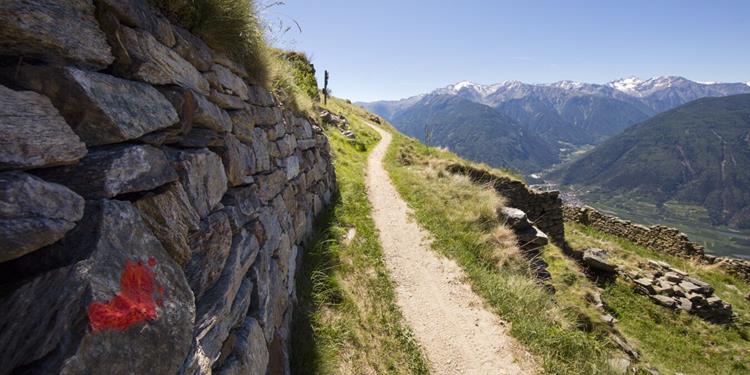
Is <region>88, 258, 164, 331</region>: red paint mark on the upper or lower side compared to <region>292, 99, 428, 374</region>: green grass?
upper

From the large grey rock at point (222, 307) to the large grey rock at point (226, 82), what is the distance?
2.05 m

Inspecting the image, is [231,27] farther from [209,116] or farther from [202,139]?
[202,139]

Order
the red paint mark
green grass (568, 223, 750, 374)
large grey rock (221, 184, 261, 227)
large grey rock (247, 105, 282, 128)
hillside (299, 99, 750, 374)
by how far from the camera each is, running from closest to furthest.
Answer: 1. the red paint mark
2. large grey rock (221, 184, 261, 227)
3. large grey rock (247, 105, 282, 128)
4. hillside (299, 99, 750, 374)
5. green grass (568, 223, 750, 374)

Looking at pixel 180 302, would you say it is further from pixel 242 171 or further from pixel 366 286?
pixel 366 286

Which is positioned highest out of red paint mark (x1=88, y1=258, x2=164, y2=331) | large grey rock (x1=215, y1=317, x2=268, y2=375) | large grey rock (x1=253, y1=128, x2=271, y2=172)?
large grey rock (x1=253, y1=128, x2=271, y2=172)

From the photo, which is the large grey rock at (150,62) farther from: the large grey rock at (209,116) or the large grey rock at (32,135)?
the large grey rock at (32,135)

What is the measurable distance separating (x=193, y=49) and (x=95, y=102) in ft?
7.40

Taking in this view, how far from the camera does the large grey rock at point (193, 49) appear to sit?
421 centimetres

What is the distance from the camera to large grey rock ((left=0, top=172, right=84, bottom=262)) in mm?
1818

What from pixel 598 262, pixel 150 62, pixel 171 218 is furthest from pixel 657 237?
pixel 150 62

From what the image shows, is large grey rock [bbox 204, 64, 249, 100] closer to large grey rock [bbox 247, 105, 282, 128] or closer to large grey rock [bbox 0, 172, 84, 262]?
large grey rock [bbox 247, 105, 282, 128]

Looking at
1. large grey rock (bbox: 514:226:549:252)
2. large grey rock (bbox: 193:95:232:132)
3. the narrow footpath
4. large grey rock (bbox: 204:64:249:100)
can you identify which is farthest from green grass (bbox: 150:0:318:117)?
large grey rock (bbox: 514:226:549:252)

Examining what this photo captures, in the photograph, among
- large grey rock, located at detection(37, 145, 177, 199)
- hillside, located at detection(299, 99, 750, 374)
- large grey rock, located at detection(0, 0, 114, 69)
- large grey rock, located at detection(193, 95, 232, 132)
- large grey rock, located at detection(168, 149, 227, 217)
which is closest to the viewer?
large grey rock, located at detection(0, 0, 114, 69)

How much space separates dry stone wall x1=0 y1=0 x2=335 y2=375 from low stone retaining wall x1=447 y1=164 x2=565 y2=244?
59.3ft
